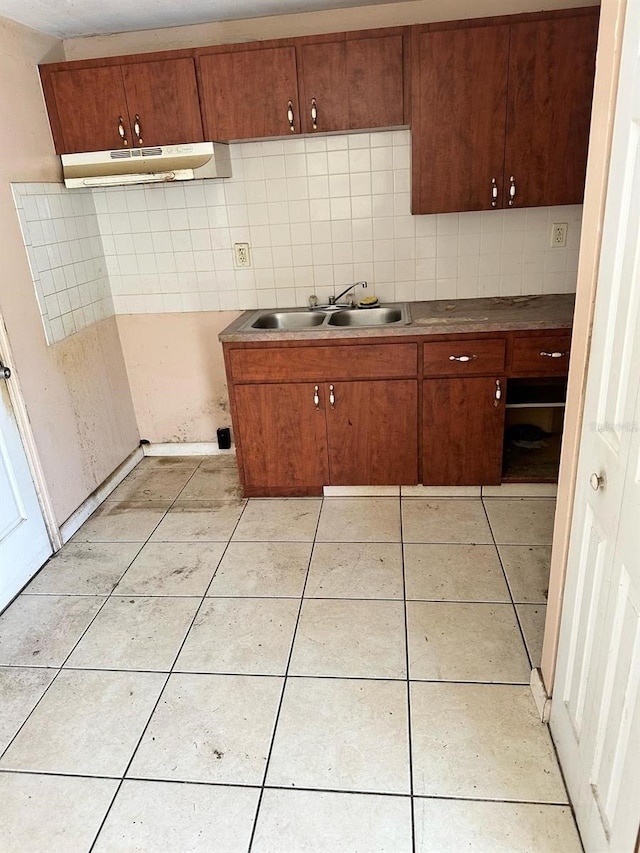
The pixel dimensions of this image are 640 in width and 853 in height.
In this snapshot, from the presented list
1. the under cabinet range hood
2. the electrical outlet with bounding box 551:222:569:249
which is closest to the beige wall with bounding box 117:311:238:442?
the under cabinet range hood

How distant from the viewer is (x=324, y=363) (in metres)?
2.86

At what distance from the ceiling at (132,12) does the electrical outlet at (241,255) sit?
1083 mm

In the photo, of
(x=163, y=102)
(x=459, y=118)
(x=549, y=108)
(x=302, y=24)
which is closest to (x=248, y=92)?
(x=163, y=102)

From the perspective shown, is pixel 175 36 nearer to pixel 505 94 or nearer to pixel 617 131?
pixel 505 94

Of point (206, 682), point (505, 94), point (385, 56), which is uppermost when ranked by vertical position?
point (385, 56)

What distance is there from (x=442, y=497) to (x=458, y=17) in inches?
92.8

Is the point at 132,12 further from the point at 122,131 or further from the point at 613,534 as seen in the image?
the point at 613,534

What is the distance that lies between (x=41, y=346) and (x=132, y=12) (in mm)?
1606

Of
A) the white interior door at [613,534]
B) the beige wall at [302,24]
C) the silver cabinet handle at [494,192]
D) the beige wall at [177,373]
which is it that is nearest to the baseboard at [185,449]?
the beige wall at [177,373]

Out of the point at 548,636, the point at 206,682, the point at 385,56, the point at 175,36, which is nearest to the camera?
the point at 548,636

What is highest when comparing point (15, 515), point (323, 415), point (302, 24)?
point (302, 24)

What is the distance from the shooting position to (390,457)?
3004 millimetres

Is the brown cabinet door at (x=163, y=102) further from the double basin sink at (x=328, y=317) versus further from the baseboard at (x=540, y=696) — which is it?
the baseboard at (x=540, y=696)

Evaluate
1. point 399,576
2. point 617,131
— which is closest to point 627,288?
point 617,131
